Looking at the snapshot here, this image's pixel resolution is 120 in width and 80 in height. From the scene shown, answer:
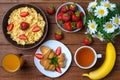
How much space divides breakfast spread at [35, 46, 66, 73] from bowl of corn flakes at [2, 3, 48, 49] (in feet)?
0.16

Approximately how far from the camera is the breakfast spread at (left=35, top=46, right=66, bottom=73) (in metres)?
1.22

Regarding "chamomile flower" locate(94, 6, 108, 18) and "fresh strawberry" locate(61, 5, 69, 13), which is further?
"fresh strawberry" locate(61, 5, 69, 13)

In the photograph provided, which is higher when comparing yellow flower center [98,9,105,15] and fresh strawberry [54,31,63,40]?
yellow flower center [98,9,105,15]

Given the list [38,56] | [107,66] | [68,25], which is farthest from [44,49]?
[107,66]

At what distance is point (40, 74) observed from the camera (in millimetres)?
1242

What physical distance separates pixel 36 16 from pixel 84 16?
196 mm

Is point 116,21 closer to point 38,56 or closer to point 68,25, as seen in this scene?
point 68,25

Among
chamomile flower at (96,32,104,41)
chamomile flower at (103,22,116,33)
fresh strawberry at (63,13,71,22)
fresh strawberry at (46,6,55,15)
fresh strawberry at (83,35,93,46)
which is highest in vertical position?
fresh strawberry at (46,6,55,15)

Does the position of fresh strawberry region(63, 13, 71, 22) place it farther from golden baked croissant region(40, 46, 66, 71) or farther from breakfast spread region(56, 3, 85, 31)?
golden baked croissant region(40, 46, 66, 71)

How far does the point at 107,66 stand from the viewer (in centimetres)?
121

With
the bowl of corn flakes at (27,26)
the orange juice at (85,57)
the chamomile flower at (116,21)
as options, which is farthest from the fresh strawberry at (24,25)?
the chamomile flower at (116,21)

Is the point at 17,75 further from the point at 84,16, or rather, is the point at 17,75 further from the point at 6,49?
the point at 84,16

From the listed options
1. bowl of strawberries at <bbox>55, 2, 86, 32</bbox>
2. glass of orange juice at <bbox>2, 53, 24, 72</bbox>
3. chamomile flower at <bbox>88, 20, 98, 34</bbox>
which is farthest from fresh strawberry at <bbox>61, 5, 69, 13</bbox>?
glass of orange juice at <bbox>2, 53, 24, 72</bbox>

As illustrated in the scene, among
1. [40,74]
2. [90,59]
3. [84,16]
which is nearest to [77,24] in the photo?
[84,16]
